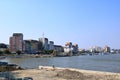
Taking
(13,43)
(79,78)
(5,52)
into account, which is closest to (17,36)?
(13,43)

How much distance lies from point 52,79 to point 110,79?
15.6 ft

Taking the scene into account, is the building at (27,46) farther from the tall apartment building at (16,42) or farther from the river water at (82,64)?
the river water at (82,64)

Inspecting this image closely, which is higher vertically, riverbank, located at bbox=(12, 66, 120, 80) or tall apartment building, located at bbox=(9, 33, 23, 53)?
tall apartment building, located at bbox=(9, 33, 23, 53)

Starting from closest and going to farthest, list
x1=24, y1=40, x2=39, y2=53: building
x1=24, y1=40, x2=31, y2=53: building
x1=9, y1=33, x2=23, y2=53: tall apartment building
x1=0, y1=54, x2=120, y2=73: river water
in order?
1. x1=0, y1=54, x2=120, y2=73: river water
2. x1=9, y1=33, x2=23, y2=53: tall apartment building
3. x1=24, y1=40, x2=31, y2=53: building
4. x1=24, y1=40, x2=39, y2=53: building

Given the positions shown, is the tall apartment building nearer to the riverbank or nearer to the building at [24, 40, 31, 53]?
the building at [24, 40, 31, 53]

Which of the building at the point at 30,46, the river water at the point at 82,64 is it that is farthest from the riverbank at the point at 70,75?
the building at the point at 30,46

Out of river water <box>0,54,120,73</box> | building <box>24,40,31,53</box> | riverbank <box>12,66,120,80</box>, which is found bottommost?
riverbank <box>12,66,120,80</box>

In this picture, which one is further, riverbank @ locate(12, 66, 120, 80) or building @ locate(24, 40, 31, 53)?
building @ locate(24, 40, 31, 53)

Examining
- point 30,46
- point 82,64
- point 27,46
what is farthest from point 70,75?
point 30,46

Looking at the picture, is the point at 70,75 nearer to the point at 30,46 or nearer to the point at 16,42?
the point at 16,42

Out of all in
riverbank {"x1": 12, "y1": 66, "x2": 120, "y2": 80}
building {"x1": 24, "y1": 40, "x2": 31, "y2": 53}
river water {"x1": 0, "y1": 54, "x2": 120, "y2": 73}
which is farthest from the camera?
building {"x1": 24, "y1": 40, "x2": 31, "y2": 53}

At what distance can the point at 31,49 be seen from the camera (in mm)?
195125

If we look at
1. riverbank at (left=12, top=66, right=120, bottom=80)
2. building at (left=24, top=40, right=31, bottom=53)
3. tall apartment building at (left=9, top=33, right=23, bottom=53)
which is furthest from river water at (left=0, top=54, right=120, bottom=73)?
building at (left=24, top=40, right=31, bottom=53)

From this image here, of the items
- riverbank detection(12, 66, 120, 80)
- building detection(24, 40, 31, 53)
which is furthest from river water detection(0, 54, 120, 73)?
building detection(24, 40, 31, 53)
